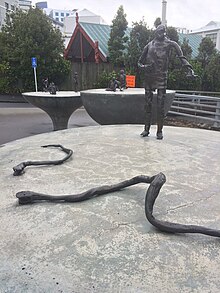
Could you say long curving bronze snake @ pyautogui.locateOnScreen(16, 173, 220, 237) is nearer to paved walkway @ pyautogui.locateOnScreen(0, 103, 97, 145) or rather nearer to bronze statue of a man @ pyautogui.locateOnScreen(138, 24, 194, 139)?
bronze statue of a man @ pyautogui.locateOnScreen(138, 24, 194, 139)

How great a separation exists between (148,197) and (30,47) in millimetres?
13323

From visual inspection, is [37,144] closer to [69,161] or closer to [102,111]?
[69,161]

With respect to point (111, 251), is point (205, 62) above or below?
above

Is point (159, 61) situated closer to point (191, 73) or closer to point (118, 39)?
point (191, 73)

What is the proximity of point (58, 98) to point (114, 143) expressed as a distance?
3.41 metres

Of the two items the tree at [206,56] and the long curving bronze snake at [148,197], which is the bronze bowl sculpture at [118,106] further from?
the tree at [206,56]

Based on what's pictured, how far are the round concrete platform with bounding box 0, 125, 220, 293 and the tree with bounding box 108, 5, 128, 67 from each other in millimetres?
13211

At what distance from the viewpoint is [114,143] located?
3496 mm

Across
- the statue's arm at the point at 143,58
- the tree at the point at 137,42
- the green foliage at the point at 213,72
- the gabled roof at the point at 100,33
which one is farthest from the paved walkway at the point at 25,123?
the gabled roof at the point at 100,33

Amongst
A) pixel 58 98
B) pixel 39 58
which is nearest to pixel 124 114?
pixel 58 98

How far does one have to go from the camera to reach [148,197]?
166 centimetres

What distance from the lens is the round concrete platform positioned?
1.18 metres

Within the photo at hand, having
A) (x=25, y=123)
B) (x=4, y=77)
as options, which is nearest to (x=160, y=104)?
(x=25, y=123)

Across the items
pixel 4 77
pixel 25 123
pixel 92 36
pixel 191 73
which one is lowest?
pixel 25 123
